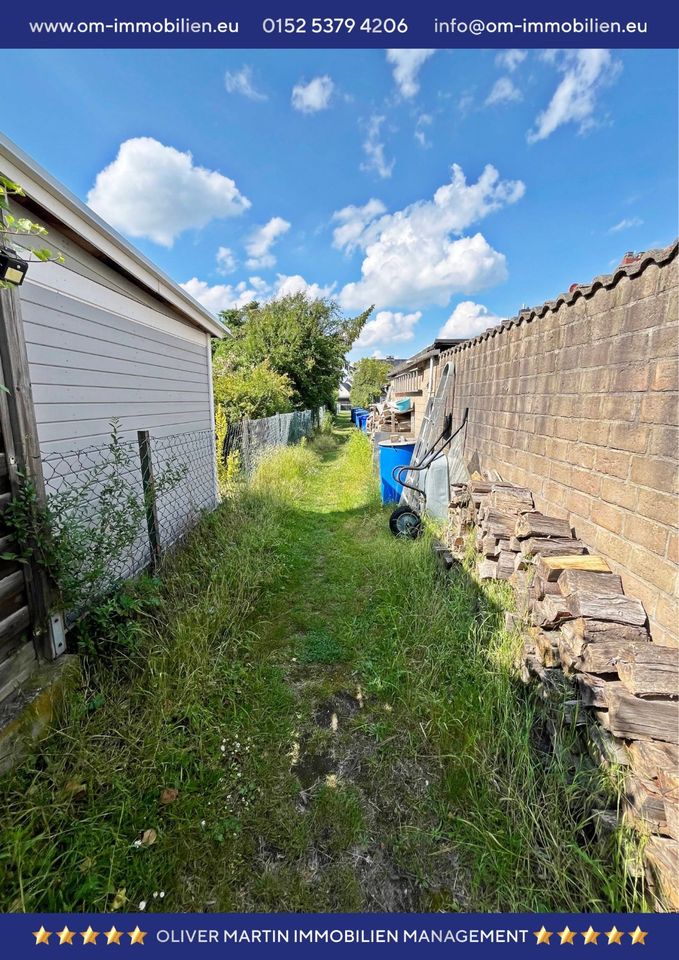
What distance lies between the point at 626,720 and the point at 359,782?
1.24m

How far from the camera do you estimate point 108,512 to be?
8.08 feet

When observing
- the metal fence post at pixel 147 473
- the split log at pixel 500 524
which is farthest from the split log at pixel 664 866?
the metal fence post at pixel 147 473

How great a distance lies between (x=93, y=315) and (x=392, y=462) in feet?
13.1

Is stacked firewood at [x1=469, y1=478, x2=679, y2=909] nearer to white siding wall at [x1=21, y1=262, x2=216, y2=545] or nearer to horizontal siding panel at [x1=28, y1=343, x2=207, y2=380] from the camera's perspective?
white siding wall at [x1=21, y1=262, x2=216, y2=545]

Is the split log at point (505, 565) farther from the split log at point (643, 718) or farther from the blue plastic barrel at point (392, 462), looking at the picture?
→ the blue plastic barrel at point (392, 462)

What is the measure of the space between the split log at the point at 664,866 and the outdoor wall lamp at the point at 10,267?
3.37m

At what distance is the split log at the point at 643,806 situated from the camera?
123cm

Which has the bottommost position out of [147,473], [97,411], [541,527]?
[541,527]

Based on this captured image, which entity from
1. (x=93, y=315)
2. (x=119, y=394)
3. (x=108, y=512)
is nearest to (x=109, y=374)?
(x=119, y=394)

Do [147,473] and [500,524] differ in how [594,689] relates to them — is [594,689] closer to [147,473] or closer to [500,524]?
[500,524]

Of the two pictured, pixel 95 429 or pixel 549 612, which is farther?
pixel 95 429

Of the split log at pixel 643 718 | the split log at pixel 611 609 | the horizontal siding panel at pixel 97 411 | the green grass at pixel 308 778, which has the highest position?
the horizontal siding panel at pixel 97 411

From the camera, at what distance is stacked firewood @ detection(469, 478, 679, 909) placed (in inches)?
48.6

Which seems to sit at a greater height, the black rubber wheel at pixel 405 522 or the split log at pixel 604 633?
the split log at pixel 604 633
